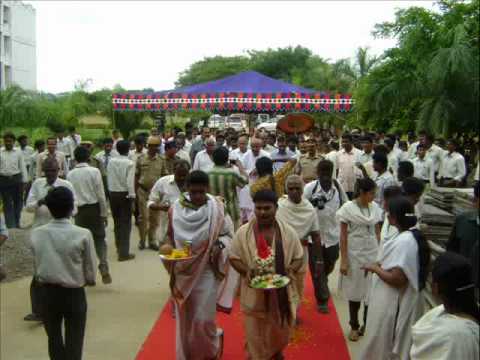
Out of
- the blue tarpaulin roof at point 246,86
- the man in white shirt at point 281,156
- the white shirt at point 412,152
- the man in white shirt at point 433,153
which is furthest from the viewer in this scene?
the blue tarpaulin roof at point 246,86

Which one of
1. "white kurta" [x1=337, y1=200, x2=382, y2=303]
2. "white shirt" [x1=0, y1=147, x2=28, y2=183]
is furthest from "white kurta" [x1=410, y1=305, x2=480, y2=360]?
"white shirt" [x1=0, y1=147, x2=28, y2=183]

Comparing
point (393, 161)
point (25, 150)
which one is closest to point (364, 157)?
point (393, 161)

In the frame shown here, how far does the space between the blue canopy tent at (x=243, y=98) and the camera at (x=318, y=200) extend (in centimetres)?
1207

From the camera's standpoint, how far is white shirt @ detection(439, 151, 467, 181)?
13758 millimetres

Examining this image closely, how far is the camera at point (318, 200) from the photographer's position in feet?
24.0

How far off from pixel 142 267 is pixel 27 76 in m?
69.6

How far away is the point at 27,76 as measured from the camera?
73688 millimetres

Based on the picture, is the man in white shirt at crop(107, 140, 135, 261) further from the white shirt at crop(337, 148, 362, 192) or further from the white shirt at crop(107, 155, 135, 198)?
the white shirt at crop(337, 148, 362, 192)

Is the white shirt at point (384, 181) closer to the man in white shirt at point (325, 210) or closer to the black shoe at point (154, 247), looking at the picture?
the man in white shirt at point (325, 210)

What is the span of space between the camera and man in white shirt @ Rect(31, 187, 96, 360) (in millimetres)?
3039

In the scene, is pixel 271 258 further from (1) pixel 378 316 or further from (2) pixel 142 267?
(2) pixel 142 267

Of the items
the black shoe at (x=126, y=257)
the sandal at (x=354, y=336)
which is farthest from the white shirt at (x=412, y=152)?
the sandal at (x=354, y=336)

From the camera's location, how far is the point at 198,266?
17.8 ft

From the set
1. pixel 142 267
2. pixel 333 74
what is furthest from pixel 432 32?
pixel 333 74
